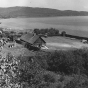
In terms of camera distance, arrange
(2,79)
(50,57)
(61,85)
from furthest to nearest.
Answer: (50,57) < (61,85) < (2,79)

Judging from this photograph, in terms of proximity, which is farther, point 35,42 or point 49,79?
point 35,42

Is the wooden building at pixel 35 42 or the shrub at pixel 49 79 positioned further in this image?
the wooden building at pixel 35 42

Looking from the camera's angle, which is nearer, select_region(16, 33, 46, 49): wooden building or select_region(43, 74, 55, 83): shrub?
select_region(43, 74, 55, 83): shrub

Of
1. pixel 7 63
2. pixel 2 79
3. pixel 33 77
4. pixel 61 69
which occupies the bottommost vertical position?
pixel 61 69

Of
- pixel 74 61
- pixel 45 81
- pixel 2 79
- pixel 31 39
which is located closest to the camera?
pixel 2 79

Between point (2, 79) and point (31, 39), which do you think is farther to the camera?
point (31, 39)

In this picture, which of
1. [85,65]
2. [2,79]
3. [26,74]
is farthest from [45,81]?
[2,79]

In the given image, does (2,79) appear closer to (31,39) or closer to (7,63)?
(7,63)

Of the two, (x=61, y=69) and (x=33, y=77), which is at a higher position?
(x=33, y=77)

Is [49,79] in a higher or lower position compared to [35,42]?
higher
